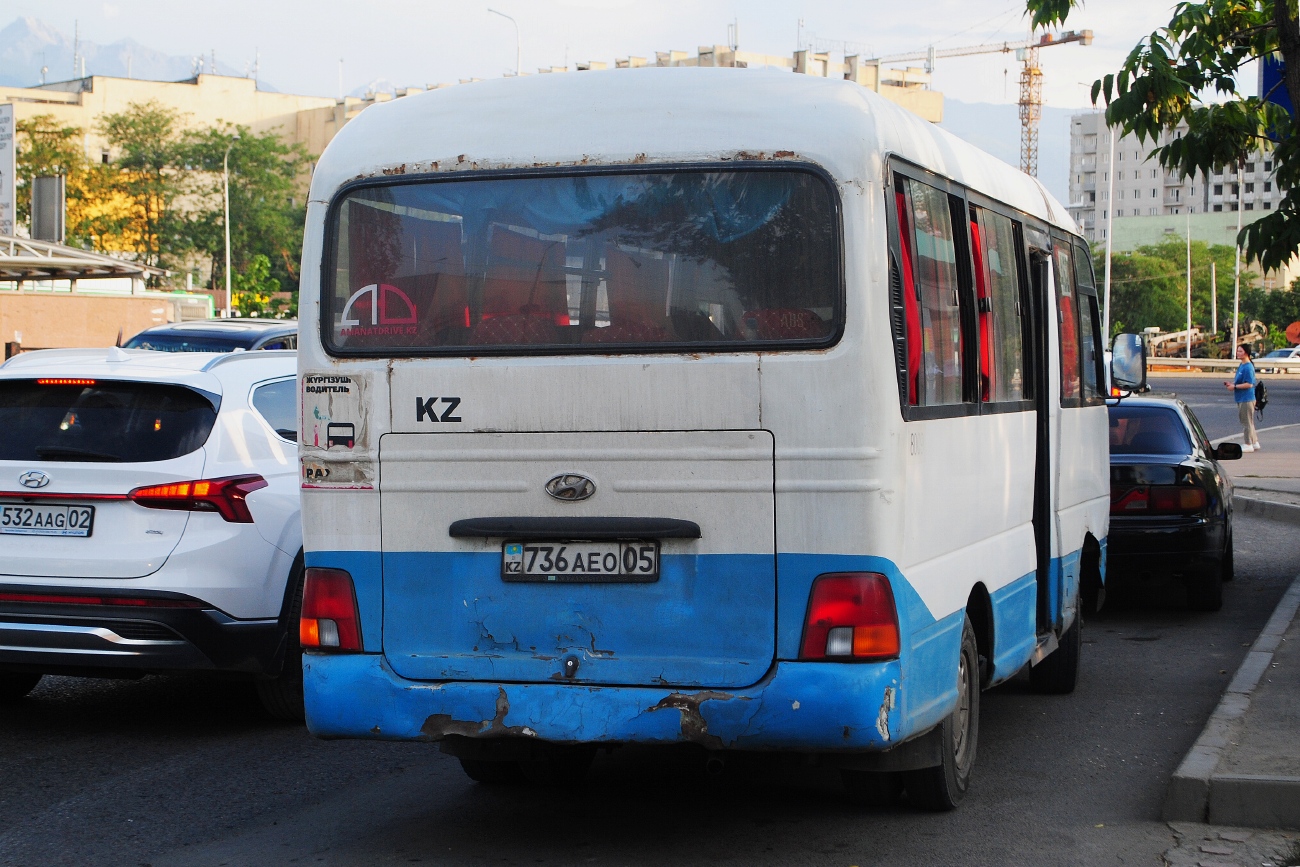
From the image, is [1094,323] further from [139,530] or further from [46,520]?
[46,520]

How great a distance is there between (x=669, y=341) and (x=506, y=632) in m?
1.08

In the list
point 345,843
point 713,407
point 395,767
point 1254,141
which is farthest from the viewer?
point 1254,141

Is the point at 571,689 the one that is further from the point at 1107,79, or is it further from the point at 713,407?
the point at 1107,79

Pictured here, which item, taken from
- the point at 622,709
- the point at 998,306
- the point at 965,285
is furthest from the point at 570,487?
the point at 998,306

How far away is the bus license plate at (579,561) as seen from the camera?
16.5 feet

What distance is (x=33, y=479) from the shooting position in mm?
6809

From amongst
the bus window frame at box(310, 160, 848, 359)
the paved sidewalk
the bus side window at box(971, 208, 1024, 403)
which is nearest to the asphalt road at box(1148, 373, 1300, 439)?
the paved sidewalk

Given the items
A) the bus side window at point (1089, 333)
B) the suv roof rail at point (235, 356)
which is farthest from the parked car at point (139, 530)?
the bus side window at point (1089, 333)

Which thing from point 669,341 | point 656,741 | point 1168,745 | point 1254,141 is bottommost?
point 1168,745

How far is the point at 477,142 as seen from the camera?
525 cm

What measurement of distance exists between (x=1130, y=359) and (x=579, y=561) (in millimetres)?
4873

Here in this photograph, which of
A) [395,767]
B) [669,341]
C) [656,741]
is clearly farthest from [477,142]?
[395,767]

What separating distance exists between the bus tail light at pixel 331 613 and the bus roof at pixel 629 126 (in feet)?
4.27

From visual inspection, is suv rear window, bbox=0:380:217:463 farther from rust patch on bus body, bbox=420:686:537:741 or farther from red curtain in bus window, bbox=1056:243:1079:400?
red curtain in bus window, bbox=1056:243:1079:400
